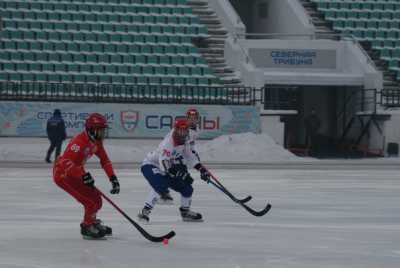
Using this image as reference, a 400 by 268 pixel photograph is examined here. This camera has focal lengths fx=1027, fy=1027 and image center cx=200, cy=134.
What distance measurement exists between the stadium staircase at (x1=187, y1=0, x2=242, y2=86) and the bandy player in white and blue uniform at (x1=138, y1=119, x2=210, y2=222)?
19.7 metres

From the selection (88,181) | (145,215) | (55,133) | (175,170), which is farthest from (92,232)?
(55,133)

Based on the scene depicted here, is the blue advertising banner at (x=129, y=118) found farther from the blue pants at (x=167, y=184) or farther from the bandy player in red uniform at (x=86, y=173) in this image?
the bandy player in red uniform at (x=86, y=173)

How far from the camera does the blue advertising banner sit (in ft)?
103

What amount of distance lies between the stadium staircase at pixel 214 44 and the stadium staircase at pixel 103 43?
109 millimetres

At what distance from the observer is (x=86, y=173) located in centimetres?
1248

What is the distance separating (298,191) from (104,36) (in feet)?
54.8

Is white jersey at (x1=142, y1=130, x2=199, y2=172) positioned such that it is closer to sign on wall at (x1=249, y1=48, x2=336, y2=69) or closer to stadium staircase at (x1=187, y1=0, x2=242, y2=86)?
stadium staircase at (x1=187, y1=0, x2=242, y2=86)

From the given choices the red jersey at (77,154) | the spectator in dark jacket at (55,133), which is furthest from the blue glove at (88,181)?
the spectator in dark jacket at (55,133)

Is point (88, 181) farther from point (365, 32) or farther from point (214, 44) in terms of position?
point (365, 32)

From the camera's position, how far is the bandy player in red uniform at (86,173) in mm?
12430

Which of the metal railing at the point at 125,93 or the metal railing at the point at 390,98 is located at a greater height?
the metal railing at the point at 125,93

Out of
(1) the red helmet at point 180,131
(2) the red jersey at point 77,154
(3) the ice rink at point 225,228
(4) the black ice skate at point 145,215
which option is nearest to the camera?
(3) the ice rink at point 225,228

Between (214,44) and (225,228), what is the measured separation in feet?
78.5

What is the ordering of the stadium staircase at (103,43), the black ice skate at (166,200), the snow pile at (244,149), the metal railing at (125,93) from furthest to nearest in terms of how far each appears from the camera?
the stadium staircase at (103,43) → the metal railing at (125,93) → the snow pile at (244,149) → the black ice skate at (166,200)
